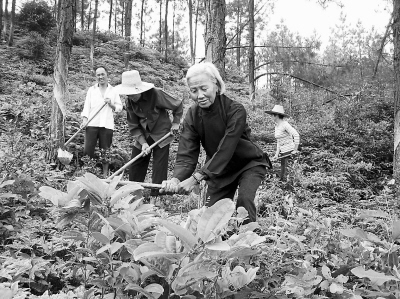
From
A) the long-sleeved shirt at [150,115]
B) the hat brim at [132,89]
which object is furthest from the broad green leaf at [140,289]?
the long-sleeved shirt at [150,115]

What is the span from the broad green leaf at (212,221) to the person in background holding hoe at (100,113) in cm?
550

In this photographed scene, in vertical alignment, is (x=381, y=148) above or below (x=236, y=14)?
below

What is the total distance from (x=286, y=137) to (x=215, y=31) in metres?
3.52

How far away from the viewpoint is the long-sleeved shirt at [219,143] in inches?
112

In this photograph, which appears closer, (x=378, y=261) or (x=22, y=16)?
(x=378, y=261)

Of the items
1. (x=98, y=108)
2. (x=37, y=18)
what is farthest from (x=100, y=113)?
(x=37, y=18)

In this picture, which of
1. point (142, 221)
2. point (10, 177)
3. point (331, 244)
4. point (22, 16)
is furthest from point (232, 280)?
point (22, 16)

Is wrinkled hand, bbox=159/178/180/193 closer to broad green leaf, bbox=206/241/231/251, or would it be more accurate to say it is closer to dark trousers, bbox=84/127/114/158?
broad green leaf, bbox=206/241/231/251

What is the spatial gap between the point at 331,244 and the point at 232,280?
37.7 inches

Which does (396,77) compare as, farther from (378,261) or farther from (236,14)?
(236,14)

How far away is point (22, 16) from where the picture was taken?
906 inches

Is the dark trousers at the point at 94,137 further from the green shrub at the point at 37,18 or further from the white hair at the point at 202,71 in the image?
the green shrub at the point at 37,18

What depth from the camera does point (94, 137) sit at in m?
6.53

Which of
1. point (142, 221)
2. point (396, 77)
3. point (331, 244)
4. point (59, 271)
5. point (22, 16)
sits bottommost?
point (59, 271)
